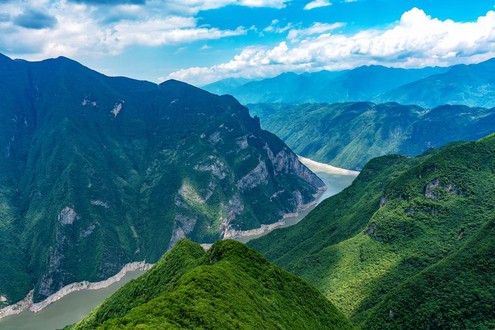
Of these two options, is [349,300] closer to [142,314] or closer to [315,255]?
[315,255]

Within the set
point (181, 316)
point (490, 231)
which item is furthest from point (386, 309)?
point (181, 316)

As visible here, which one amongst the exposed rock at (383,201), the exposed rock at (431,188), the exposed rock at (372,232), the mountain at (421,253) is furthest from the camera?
the exposed rock at (383,201)

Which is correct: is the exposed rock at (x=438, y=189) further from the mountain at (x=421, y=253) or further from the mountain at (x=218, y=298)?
the mountain at (x=218, y=298)

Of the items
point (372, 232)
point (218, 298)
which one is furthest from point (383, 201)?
point (218, 298)

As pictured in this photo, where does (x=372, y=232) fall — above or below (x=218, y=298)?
below

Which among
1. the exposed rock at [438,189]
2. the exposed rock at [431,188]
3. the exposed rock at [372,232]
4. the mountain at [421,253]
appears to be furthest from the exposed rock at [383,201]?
the exposed rock at [431,188]

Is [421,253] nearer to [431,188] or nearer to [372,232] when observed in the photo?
[372,232]
